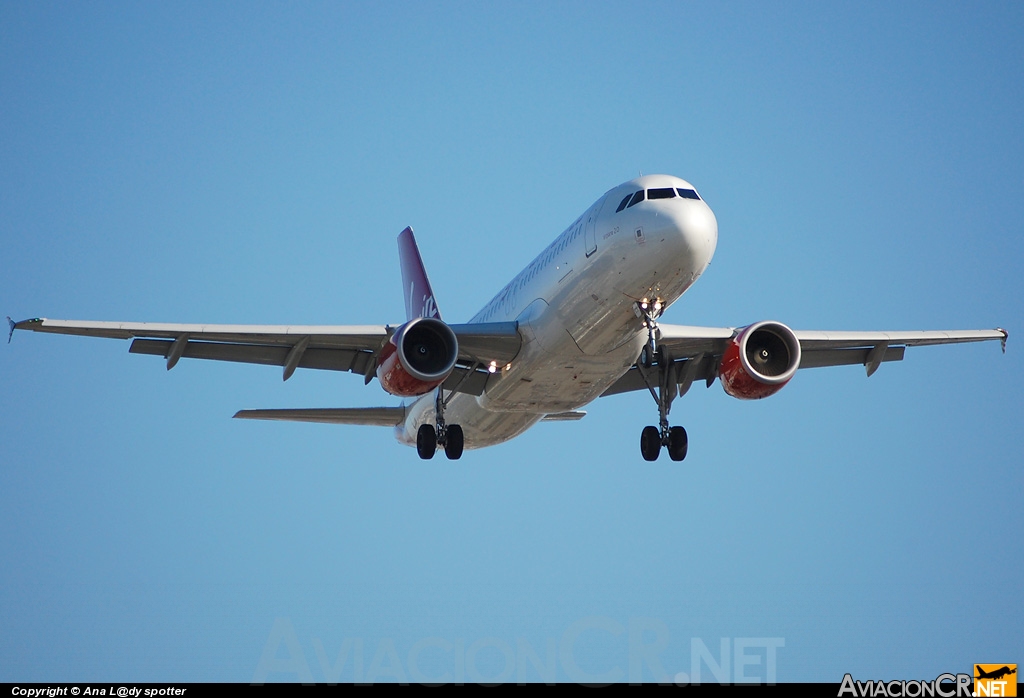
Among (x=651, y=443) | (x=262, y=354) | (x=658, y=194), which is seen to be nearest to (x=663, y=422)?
(x=651, y=443)

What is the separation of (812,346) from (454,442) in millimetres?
9606

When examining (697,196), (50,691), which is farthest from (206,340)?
(697,196)

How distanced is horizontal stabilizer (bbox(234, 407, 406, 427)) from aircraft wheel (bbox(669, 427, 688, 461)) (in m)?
8.23

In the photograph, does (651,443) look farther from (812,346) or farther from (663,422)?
(812,346)

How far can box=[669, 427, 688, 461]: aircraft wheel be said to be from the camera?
3303 centimetres

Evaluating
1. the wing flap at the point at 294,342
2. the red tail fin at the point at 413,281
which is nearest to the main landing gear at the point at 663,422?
the wing flap at the point at 294,342

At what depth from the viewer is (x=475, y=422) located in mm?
34000

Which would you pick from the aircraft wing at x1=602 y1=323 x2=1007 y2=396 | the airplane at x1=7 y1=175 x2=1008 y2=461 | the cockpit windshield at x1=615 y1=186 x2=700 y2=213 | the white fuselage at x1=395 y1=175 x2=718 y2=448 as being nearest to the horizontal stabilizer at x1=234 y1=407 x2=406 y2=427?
the airplane at x1=7 y1=175 x2=1008 y2=461

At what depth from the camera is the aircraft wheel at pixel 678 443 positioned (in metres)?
33.0

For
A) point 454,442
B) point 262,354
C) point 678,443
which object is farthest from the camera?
point 454,442

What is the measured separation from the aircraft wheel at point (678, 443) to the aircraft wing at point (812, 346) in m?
1.47

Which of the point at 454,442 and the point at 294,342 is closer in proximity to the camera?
the point at 294,342

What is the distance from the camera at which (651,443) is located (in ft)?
109

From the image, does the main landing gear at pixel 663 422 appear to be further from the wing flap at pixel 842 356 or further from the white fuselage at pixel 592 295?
the wing flap at pixel 842 356
